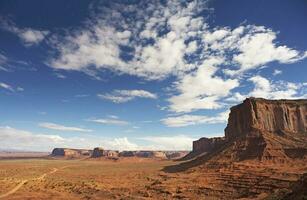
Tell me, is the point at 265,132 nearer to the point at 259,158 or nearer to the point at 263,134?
the point at 263,134

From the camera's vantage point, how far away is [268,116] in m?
99.4

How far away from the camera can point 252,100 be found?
325ft

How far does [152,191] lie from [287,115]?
6794 centimetres

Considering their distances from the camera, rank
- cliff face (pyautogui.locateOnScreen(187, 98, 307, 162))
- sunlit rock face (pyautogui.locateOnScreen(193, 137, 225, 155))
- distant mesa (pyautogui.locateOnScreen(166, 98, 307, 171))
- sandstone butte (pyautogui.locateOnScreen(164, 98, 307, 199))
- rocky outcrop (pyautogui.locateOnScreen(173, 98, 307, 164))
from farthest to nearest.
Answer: sunlit rock face (pyautogui.locateOnScreen(193, 137, 225, 155)) → cliff face (pyautogui.locateOnScreen(187, 98, 307, 162)) → rocky outcrop (pyautogui.locateOnScreen(173, 98, 307, 164)) → distant mesa (pyautogui.locateOnScreen(166, 98, 307, 171)) → sandstone butte (pyautogui.locateOnScreen(164, 98, 307, 199))

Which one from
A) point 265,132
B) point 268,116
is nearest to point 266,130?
point 268,116

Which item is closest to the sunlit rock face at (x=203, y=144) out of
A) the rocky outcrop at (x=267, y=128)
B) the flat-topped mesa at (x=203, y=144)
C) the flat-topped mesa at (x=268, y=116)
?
the flat-topped mesa at (x=203, y=144)

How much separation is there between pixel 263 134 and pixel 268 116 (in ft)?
56.3

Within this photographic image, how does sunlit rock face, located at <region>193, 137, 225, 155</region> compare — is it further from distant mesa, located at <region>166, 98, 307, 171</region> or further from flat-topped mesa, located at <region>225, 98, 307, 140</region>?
flat-topped mesa, located at <region>225, 98, 307, 140</region>

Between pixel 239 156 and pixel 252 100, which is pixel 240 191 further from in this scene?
pixel 252 100

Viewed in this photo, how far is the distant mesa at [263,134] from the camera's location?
7405cm

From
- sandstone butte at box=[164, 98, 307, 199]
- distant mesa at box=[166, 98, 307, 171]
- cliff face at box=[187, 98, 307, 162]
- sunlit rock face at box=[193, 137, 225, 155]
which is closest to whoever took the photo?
sandstone butte at box=[164, 98, 307, 199]

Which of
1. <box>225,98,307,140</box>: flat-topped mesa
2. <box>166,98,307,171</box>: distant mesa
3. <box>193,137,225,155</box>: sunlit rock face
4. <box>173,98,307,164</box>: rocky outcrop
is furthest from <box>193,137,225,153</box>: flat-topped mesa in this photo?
<box>225,98,307,140</box>: flat-topped mesa

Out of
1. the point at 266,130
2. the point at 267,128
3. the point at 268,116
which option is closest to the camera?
the point at 266,130

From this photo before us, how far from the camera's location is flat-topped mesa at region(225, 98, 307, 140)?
3784 inches
